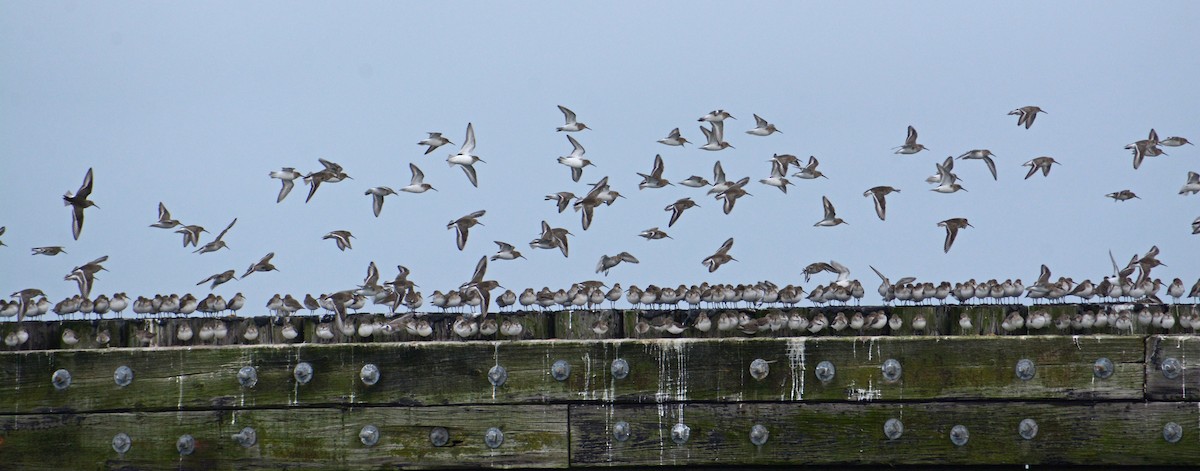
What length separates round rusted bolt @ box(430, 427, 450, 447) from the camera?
364 inches

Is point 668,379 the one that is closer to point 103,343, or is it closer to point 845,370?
point 845,370

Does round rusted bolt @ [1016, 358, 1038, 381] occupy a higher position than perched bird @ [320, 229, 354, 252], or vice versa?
perched bird @ [320, 229, 354, 252]

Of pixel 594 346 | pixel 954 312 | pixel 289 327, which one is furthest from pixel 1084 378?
pixel 289 327

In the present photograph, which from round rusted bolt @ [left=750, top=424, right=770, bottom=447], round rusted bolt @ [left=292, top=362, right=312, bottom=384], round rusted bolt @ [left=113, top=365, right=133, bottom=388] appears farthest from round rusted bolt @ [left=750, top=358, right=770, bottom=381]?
round rusted bolt @ [left=113, top=365, right=133, bottom=388]

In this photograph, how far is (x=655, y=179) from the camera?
65.2ft

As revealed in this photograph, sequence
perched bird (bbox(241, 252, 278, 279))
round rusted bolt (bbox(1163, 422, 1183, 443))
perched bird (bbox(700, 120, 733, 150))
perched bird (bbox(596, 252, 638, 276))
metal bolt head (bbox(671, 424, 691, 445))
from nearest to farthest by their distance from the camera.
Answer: round rusted bolt (bbox(1163, 422, 1183, 443)) < metal bolt head (bbox(671, 424, 691, 445)) < perched bird (bbox(241, 252, 278, 279)) < perched bird (bbox(596, 252, 638, 276)) < perched bird (bbox(700, 120, 733, 150))

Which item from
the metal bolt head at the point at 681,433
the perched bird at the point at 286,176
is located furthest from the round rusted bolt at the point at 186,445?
the perched bird at the point at 286,176

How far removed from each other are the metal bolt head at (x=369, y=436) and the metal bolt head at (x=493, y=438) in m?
0.72

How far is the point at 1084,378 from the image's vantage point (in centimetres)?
916

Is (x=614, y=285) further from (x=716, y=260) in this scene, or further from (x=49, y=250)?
(x=49, y=250)

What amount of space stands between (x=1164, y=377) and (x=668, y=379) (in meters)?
3.20

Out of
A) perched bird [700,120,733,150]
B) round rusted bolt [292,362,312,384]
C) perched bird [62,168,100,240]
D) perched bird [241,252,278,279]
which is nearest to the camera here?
round rusted bolt [292,362,312,384]

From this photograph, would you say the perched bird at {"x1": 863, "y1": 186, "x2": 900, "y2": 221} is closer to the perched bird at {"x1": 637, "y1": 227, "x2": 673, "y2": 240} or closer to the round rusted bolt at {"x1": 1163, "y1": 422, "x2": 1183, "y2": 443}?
the perched bird at {"x1": 637, "y1": 227, "x2": 673, "y2": 240}

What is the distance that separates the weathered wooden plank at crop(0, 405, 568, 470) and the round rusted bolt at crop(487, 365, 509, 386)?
0.18 meters
